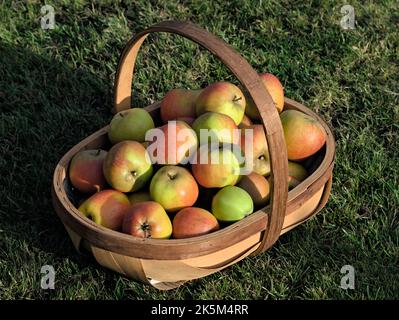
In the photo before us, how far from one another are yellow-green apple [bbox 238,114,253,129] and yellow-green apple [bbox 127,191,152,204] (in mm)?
459

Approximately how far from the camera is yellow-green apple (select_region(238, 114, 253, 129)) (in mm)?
2616

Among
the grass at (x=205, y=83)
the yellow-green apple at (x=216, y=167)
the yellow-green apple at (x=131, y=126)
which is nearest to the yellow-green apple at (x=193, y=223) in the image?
the yellow-green apple at (x=216, y=167)

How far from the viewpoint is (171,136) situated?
2396 mm

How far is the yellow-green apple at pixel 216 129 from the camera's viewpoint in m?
2.44

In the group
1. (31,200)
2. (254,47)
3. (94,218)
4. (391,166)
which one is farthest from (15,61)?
(391,166)

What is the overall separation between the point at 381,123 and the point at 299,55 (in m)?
0.58

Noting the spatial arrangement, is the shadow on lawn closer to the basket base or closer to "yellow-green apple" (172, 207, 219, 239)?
the basket base

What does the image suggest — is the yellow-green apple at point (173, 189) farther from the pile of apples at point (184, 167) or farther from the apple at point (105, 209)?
the apple at point (105, 209)

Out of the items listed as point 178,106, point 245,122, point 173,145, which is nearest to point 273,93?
point 245,122

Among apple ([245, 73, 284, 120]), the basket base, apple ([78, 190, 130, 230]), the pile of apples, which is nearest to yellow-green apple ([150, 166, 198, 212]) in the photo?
the pile of apples

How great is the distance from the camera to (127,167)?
2359 millimetres

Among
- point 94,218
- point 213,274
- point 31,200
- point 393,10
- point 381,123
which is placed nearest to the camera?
point 94,218

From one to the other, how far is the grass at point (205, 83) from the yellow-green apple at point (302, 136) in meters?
0.29
